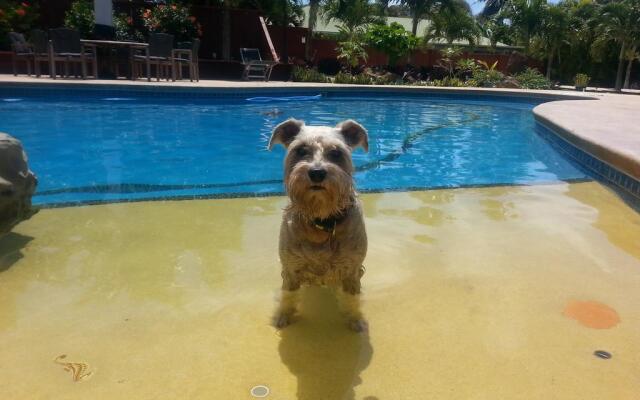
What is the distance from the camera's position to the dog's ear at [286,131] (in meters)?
3.23

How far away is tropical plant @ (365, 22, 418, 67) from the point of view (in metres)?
25.8

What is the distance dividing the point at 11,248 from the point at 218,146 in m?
5.53

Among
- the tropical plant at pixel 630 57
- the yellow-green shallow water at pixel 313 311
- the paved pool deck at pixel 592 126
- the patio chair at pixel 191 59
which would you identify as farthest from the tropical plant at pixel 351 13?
the yellow-green shallow water at pixel 313 311

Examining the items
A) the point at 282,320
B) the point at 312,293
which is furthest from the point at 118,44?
the point at 282,320

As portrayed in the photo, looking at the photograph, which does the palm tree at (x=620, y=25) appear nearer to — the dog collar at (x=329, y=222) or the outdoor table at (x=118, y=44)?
the outdoor table at (x=118, y=44)

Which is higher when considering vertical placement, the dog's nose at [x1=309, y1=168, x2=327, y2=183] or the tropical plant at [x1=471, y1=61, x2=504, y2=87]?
the tropical plant at [x1=471, y1=61, x2=504, y2=87]

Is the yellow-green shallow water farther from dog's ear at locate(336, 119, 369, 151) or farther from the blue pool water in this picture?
the blue pool water

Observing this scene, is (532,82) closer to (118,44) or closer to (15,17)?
(118,44)

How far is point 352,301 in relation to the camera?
308 centimetres

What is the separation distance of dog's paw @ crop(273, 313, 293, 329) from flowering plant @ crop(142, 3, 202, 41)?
18.3 m

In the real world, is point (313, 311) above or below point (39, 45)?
below

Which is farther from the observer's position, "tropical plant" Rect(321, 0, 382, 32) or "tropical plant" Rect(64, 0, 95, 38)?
"tropical plant" Rect(321, 0, 382, 32)

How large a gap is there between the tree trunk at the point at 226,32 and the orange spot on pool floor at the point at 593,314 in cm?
2066

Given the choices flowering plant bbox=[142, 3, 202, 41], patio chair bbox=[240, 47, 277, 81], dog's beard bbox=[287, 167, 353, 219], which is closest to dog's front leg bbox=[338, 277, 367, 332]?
dog's beard bbox=[287, 167, 353, 219]
